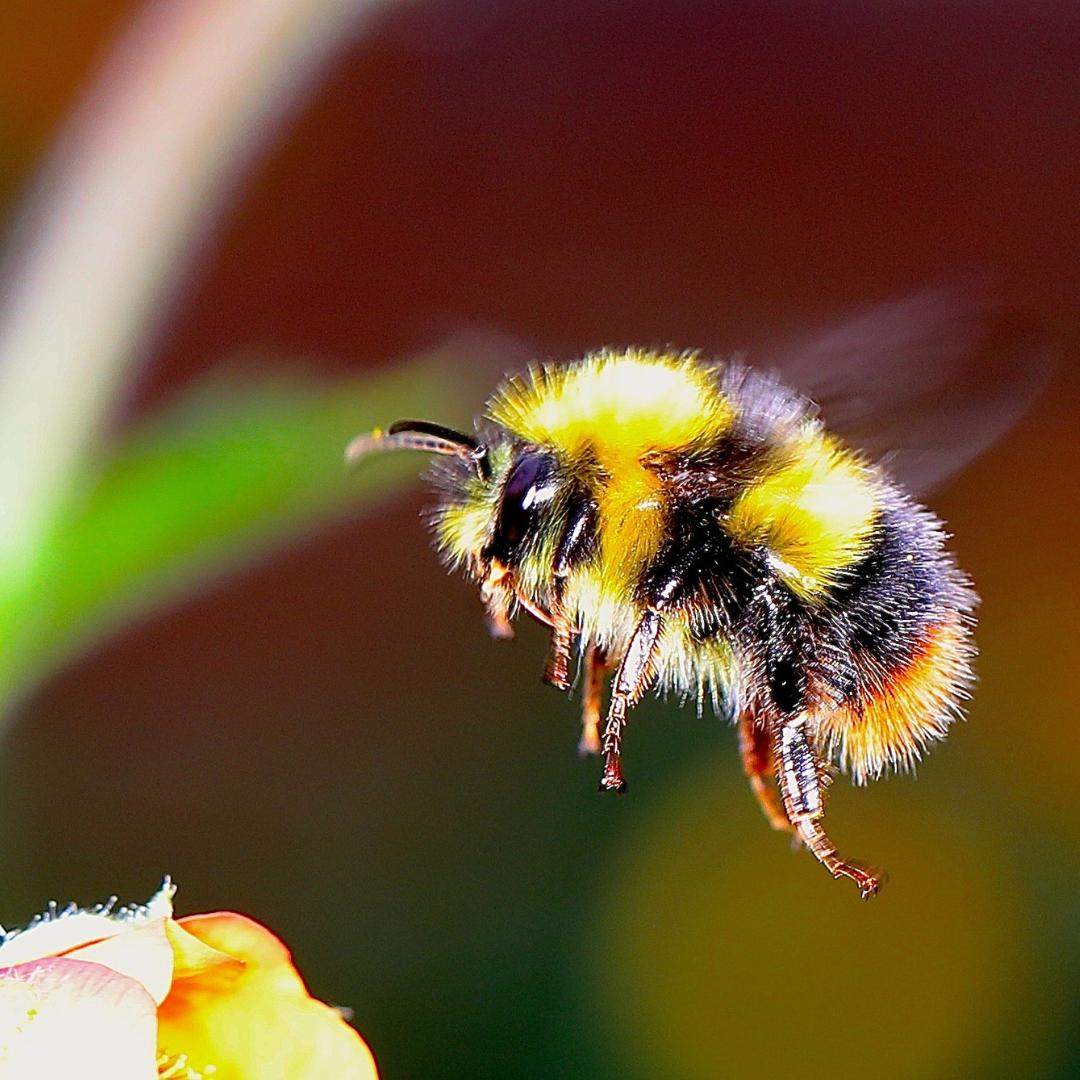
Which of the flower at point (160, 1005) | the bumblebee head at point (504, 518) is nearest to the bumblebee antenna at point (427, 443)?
the bumblebee head at point (504, 518)

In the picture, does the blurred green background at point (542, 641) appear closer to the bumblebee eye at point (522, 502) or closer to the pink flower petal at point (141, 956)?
the bumblebee eye at point (522, 502)

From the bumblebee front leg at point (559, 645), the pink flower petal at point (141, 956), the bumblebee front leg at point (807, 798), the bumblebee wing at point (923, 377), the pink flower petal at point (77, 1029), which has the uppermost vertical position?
the bumblebee wing at point (923, 377)

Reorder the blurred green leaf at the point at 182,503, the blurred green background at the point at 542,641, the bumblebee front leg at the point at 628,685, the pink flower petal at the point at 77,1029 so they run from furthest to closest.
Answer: the blurred green background at the point at 542,641, the blurred green leaf at the point at 182,503, the bumblebee front leg at the point at 628,685, the pink flower petal at the point at 77,1029

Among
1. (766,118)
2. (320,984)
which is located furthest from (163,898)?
(766,118)

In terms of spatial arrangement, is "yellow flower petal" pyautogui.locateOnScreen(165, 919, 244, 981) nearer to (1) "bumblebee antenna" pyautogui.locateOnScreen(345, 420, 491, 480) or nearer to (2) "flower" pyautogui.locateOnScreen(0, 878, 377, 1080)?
(2) "flower" pyautogui.locateOnScreen(0, 878, 377, 1080)

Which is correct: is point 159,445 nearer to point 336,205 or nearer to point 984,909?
point 336,205

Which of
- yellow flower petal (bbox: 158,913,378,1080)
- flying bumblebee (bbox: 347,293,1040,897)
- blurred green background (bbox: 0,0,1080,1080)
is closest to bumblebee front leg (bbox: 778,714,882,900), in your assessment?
flying bumblebee (bbox: 347,293,1040,897)
